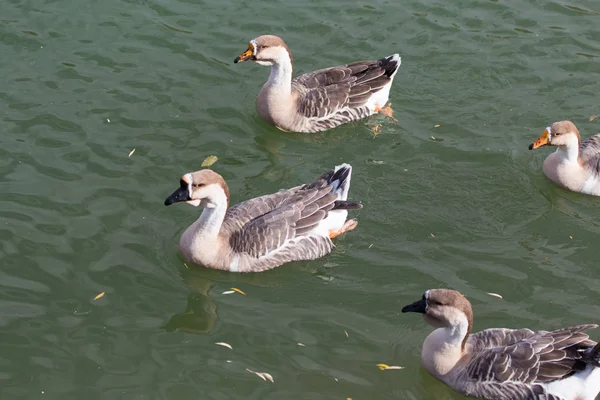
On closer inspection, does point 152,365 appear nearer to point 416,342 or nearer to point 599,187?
point 416,342

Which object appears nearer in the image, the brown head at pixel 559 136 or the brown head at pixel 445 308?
the brown head at pixel 445 308

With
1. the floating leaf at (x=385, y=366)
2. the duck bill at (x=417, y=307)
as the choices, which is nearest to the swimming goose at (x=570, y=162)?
the duck bill at (x=417, y=307)

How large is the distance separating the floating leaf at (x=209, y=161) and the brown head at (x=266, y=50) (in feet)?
5.92

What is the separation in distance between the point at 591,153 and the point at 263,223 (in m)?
5.16

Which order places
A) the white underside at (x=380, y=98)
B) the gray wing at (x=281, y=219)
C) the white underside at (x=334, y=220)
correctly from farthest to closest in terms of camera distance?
the white underside at (x=380, y=98) → the white underside at (x=334, y=220) → the gray wing at (x=281, y=219)

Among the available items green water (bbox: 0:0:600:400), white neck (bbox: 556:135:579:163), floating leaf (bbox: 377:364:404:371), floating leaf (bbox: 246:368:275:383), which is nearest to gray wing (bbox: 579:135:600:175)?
white neck (bbox: 556:135:579:163)

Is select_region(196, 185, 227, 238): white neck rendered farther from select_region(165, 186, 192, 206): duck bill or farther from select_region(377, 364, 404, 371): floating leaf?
select_region(377, 364, 404, 371): floating leaf

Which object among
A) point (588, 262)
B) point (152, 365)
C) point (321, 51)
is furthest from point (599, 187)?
point (152, 365)

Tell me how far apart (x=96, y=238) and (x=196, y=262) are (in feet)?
4.64

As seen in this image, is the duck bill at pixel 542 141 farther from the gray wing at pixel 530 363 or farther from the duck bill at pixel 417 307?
the duck bill at pixel 417 307

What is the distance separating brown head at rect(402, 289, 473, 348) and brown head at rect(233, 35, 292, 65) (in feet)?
19.4

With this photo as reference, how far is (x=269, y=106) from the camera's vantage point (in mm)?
13758

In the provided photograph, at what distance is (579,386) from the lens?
28.8ft

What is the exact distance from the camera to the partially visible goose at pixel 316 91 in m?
13.8
